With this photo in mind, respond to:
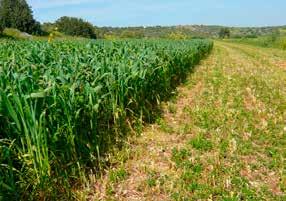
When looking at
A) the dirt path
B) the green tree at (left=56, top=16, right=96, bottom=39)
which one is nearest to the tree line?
the green tree at (left=56, top=16, right=96, bottom=39)

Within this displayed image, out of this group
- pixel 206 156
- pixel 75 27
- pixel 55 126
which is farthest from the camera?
pixel 75 27


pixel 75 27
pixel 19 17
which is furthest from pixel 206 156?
pixel 75 27

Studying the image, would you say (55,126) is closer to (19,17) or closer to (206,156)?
(206,156)

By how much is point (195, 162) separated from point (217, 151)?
720mm

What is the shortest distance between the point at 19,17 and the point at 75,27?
20.6 metres

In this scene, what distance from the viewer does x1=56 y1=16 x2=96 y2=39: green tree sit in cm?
9631

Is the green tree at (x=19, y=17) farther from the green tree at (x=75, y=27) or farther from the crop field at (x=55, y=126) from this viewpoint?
the crop field at (x=55, y=126)

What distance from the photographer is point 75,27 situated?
97438 millimetres

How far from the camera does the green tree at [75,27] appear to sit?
316ft

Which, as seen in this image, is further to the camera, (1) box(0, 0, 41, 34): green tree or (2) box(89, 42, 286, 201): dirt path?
(1) box(0, 0, 41, 34): green tree

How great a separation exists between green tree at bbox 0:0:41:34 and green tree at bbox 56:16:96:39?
52.9 feet

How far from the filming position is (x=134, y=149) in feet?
24.0

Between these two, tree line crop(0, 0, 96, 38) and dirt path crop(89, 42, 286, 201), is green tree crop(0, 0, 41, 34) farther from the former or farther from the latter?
dirt path crop(89, 42, 286, 201)

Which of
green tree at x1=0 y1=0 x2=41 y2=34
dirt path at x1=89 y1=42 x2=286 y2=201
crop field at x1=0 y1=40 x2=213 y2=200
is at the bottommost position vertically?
dirt path at x1=89 y1=42 x2=286 y2=201
